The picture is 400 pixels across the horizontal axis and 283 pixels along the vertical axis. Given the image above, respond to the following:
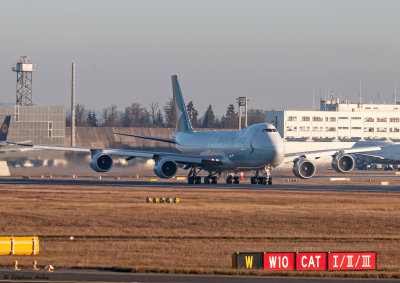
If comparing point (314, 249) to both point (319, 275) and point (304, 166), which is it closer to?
point (319, 275)

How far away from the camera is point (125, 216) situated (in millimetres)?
44500

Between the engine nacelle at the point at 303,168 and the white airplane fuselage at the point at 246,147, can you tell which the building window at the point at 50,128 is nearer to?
the white airplane fuselage at the point at 246,147

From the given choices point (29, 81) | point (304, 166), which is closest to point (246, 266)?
point (304, 166)

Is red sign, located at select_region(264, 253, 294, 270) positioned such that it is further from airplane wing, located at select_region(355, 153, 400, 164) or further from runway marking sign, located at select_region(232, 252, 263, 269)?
airplane wing, located at select_region(355, 153, 400, 164)

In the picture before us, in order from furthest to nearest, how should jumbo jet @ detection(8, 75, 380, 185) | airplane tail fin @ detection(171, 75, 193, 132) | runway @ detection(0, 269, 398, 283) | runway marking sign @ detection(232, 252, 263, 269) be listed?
airplane tail fin @ detection(171, 75, 193, 132) < jumbo jet @ detection(8, 75, 380, 185) < runway marking sign @ detection(232, 252, 263, 269) < runway @ detection(0, 269, 398, 283)

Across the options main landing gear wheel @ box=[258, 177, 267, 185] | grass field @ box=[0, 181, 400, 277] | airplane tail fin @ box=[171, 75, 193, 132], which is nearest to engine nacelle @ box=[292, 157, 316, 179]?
main landing gear wheel @ box=[258, 177, 267, 185]

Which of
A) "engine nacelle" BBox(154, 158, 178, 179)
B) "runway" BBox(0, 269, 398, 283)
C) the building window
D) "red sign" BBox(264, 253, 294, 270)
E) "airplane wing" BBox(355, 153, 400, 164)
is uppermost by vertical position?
the building window

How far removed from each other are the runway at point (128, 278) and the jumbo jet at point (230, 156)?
1824 inches

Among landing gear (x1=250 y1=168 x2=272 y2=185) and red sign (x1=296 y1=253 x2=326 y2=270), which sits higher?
landing gear (x1=250 y1=168 x2=272 y2=185)

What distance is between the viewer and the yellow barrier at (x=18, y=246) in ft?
96.1

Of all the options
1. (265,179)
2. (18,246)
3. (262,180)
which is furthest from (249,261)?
(262,180)

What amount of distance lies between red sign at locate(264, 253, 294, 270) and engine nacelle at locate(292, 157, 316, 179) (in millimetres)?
51377

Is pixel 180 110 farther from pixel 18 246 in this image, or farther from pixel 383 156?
pixel 18 246

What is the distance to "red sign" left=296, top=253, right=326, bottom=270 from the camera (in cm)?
2791
